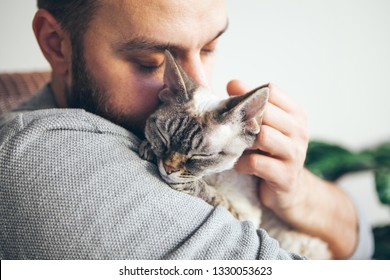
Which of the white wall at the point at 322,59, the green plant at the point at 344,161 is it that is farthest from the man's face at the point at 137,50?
the green plant at the point at 344,161

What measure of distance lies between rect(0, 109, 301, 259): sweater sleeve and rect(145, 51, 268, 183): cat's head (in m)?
0.15

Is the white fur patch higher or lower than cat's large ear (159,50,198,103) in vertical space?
lower

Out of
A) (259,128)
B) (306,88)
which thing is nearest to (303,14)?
(306,88)

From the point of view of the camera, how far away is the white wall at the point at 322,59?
1308mm

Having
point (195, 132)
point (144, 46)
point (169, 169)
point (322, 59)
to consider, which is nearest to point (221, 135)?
point (195, 132)

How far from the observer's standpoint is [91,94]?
0.95 metres

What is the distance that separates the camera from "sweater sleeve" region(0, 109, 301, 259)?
25.3 inches

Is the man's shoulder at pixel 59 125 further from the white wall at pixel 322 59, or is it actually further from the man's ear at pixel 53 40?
the white wall at pixel 322 59

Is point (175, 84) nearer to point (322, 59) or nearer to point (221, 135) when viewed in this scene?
point (221, 135)

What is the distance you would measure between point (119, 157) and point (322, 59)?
118 cm

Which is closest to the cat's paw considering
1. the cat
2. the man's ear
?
the cat

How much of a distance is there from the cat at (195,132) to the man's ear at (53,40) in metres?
0.30

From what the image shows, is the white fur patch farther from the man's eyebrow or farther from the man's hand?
the man's eyebrow
